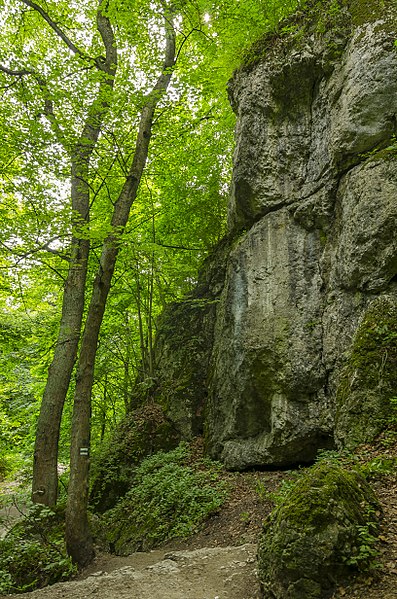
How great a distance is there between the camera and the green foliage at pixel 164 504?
7.11 meters

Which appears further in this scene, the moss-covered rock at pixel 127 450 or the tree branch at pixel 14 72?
the moss-covered rock at pixel 127 450

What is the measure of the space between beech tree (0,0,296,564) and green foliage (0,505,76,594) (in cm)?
28

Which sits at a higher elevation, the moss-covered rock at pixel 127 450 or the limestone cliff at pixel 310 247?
the limestone cliff at pixel 310 247

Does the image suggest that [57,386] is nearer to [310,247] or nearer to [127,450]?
[127,450]

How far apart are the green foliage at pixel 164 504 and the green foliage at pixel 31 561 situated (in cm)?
141

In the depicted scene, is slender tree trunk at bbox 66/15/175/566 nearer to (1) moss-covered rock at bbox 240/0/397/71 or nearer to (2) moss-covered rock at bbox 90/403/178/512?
(1) moss-covered rock at bbox 240/0/397/71

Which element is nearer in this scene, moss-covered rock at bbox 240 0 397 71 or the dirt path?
the dirt path

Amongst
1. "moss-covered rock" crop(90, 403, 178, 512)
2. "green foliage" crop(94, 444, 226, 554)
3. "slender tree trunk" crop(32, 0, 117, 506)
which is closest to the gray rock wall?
"green foliage" crop(94, 444, 226, 554)

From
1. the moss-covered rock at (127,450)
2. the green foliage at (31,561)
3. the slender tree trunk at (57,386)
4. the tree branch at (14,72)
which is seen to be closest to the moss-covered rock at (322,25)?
the tree branch at (14,72)

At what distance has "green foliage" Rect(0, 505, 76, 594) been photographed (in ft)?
19.2

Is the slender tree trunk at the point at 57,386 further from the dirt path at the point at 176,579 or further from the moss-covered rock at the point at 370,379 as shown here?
the moss-covered rock at the point at 370,379

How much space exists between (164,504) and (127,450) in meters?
3.00

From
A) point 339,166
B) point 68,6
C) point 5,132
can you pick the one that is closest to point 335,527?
point 339,166

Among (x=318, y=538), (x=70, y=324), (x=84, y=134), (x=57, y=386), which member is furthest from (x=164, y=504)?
(x=84, y=134)
